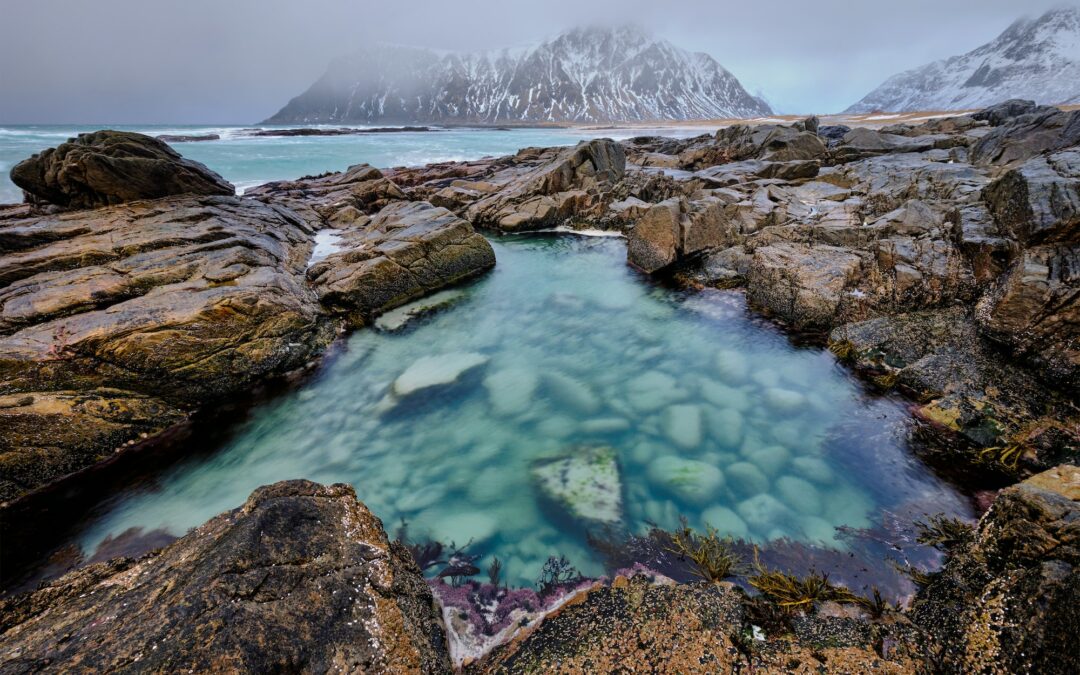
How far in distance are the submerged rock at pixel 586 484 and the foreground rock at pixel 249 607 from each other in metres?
2.65

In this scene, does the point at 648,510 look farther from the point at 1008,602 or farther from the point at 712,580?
the point at 1008,602

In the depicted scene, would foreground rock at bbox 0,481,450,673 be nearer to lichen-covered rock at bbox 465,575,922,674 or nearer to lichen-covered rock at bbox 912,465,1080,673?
lichen-covered rock at bbox 465,575,922,674

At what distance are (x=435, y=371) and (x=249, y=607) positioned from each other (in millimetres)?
7081

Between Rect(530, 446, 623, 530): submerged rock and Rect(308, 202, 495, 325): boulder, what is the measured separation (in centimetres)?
802

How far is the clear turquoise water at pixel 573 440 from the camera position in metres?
6.23

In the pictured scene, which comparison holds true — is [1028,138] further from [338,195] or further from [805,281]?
[338,195]

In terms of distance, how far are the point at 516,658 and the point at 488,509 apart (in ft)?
8.93

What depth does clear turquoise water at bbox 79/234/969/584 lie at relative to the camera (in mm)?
6234

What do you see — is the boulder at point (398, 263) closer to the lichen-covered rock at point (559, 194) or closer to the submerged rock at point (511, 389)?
the submerged rock at point (511, 389)

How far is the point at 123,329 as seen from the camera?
8.14m

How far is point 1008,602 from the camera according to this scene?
11.3 ft

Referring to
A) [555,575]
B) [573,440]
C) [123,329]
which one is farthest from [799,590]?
[123,329]

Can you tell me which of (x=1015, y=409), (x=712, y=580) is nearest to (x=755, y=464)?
(x=712, y=580)

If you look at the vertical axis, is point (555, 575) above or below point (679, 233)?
below
